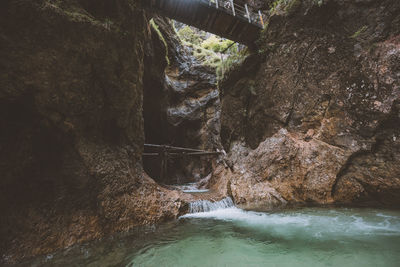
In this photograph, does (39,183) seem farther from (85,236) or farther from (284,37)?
(284,37)

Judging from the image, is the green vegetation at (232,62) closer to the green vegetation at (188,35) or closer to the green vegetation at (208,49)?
the green vegetation at (208,49)

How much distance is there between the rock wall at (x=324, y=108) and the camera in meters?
4.29

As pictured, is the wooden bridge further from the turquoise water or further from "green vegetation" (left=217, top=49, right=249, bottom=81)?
the turquoise water

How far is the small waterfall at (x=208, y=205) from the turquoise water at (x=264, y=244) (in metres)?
1.18

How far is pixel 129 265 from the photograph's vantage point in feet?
8.50

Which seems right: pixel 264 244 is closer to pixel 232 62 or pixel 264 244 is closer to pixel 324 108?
pixel 324 108

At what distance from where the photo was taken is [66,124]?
3707 millimetres

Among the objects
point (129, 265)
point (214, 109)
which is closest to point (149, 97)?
point (214, 109)

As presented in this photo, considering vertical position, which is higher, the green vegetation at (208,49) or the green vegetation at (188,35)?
the green vegetation at (188,35)

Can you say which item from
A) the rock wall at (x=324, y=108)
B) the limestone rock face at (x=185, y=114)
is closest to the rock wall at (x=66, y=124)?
the rock wall at (x=324, y=108)

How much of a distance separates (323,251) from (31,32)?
611 centimetres

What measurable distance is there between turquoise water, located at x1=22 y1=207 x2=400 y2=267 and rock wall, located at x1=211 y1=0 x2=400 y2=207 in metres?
0.95

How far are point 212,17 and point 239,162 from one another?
6.05 meters

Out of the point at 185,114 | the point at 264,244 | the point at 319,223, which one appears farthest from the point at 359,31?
the point at 185,114
